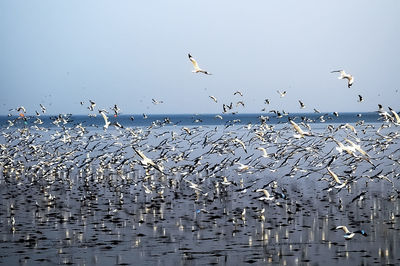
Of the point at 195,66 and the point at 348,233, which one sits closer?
the point at 348,233

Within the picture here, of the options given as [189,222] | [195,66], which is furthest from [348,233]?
[195,66]

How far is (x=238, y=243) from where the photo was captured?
19578 mm

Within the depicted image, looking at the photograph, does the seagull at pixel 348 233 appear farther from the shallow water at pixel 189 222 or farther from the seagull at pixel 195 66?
the seagull at pixel 195 66

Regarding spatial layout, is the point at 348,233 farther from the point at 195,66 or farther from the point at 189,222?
the point at 195,66

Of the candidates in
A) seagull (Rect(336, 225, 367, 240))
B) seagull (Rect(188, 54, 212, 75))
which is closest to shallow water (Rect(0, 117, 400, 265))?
seagull (Rect(336, 225, 367, 240))

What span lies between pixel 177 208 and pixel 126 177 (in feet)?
33.5

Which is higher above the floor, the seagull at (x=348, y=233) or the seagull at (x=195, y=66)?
the seagull at (x=195, y=66)

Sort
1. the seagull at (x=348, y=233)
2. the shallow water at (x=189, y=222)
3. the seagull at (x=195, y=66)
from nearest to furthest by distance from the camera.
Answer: the shallow water at (x=189, y=222) < the seagull at (x=348, y=233) < the seagull at (x=195, y=66)

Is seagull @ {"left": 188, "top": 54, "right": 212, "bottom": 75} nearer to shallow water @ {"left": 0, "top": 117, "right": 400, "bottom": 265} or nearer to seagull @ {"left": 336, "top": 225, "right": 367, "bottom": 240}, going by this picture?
shallow water @ {"left": 0, "top": 117, "right": 400, "bottom": 265}

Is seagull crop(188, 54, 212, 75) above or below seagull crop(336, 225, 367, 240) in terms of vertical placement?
above

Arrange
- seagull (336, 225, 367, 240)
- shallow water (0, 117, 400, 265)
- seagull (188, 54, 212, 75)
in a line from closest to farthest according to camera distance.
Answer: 1. shallow water (0, 117, 400, 265)
2. seagull (336, 225, 367, 240)
3. seagull (188, 54, 212, 75)

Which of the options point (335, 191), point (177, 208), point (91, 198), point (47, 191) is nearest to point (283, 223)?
point (177, 208)

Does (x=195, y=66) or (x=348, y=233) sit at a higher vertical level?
(x=195, y=66)

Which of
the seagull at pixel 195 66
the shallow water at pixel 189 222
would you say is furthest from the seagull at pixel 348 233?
the seagull at pixel 195 66
